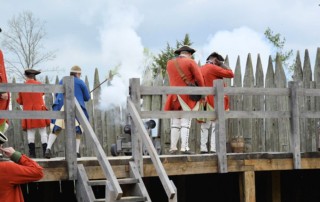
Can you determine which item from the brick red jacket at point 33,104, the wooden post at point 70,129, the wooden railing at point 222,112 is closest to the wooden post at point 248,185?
the wooden railing at point 222,112

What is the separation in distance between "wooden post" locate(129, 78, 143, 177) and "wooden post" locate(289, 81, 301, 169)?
2.73 m

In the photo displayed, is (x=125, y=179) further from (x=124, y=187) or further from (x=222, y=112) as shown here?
(x=222, y=112)

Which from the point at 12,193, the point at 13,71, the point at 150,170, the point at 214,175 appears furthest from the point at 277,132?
the point at 13,71

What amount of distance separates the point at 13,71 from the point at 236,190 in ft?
60.6

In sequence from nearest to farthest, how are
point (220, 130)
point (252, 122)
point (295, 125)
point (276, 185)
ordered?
1. point (220, 130)
2. point (295, 125)
3. point (276, 185)
4. point (252, 122)

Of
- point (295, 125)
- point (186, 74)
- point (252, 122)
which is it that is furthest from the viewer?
point (252, 122)

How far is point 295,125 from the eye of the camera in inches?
429

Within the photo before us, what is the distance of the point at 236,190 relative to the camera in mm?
12688

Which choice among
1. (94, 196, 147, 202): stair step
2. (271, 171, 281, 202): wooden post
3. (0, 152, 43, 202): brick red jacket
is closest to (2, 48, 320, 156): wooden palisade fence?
(271, 171, 281, 202): wooden post

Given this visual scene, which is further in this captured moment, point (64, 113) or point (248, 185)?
point (248, 185)

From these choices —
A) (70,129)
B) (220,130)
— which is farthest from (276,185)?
(70,129)

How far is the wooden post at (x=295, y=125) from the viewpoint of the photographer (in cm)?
1087

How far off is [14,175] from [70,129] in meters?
1.75

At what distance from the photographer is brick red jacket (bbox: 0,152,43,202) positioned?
287 inches
